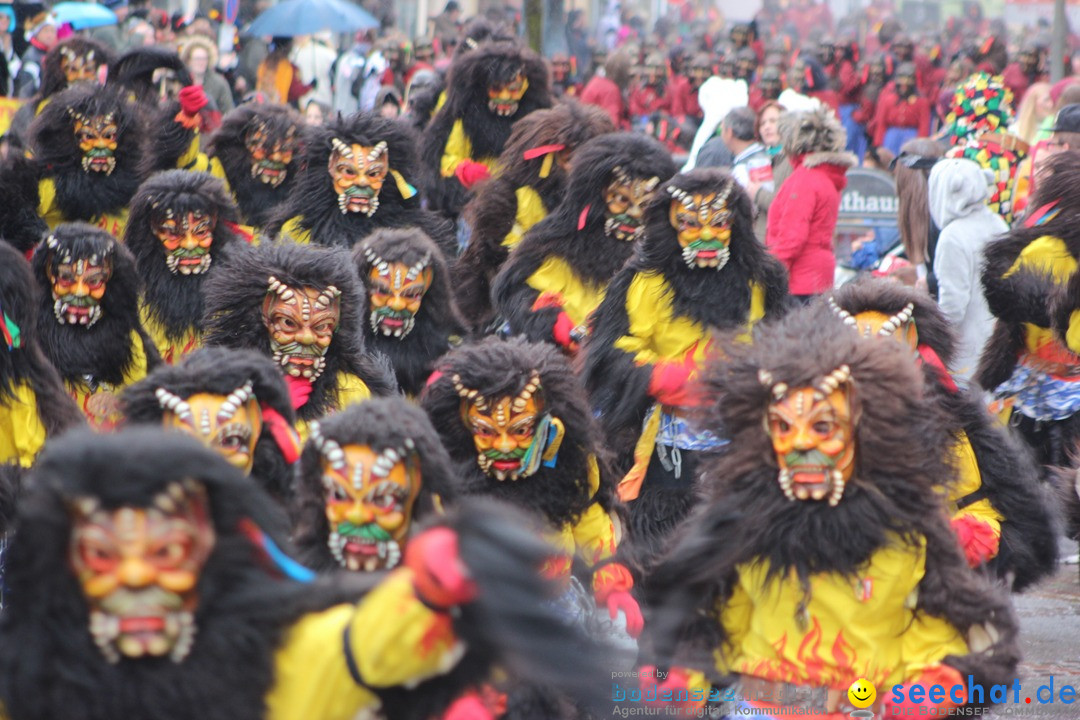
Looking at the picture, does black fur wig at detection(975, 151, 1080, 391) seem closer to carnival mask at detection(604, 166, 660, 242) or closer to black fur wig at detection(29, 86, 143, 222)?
carnival mask at detection(604, 166, 660, 242)

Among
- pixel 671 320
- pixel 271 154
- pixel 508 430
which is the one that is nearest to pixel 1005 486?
pixel 508 430

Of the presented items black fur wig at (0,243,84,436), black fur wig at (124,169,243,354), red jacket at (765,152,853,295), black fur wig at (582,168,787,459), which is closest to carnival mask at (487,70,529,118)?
red jacket at (765,152,853,295)

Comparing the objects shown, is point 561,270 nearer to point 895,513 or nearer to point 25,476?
point 25,476

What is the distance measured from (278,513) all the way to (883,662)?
1701mm

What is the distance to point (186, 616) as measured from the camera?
3.18 m

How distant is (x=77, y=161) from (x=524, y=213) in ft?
8.12

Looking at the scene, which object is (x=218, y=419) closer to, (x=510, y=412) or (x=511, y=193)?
(x=510, y=412)

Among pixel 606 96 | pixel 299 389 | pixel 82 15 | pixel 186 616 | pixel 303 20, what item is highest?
pixel 186 616

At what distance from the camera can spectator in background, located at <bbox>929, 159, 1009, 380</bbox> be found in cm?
868

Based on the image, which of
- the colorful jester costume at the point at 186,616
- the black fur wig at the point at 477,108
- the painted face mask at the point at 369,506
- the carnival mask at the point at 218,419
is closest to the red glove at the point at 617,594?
the painted face mask at the point at 369,506

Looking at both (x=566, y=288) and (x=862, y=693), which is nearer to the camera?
(x=862, y=693)

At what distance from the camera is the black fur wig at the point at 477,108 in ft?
33.4

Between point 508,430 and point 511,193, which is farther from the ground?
point 508,430

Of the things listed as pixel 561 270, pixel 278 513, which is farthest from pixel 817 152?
pixel 278 513
